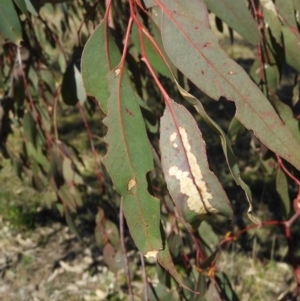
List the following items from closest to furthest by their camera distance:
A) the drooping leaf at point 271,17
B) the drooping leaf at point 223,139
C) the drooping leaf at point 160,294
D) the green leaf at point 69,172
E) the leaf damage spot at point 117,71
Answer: the drooping leaf at point 223,139
the leaf damage spot at point 117,71
the drooping leaf at point 271,17
the drooping leaf at point 160,294
the green leaf at point 69,172

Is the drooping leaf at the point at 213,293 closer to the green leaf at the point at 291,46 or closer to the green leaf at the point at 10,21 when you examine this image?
the green leaf at the point at 291,46

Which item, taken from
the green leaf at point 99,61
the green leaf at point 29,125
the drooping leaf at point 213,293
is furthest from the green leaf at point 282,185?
the green leaf at point 29,125

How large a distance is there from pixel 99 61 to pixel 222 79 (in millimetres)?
193

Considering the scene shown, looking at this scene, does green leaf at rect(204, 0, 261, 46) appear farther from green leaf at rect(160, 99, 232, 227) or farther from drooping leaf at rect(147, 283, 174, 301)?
drooping leaf at rect(147, 283, 174, 301)

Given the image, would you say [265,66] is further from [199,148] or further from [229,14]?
[199,148]

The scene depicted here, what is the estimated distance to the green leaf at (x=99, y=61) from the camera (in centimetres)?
→ 82

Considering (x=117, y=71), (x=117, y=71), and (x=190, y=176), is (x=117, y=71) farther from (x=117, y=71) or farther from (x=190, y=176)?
(x=190, y=176)

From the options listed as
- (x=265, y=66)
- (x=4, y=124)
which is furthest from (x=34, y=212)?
(x=265, y=66)

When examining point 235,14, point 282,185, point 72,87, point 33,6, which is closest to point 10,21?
point 33,6

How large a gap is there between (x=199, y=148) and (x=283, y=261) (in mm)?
2062

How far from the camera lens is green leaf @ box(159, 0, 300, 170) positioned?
72cm

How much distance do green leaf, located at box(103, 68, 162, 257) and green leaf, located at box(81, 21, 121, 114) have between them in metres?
0.06

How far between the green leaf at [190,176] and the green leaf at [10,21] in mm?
406

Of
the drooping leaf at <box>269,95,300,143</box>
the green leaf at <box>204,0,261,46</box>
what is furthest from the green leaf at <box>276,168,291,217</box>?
the green leaf at <box>204,0,261,46</box>
